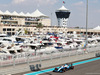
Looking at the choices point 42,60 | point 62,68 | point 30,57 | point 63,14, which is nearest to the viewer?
point 62,68

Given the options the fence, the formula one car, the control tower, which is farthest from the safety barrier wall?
the control tower

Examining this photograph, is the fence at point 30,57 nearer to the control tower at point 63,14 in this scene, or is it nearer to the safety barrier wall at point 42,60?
the safety barrier wall at point 42,60

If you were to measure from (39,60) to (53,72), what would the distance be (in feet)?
8.78

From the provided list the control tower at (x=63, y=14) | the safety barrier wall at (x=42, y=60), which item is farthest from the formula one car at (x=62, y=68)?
the control tower at (x=63, y=14)

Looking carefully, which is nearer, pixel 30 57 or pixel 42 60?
pixel 30 57

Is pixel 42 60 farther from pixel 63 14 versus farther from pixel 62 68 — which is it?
pixel 63 14

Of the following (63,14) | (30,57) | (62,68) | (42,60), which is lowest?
(62,68)

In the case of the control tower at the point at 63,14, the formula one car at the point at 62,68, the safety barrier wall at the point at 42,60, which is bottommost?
the formula one car at the point at 62,68

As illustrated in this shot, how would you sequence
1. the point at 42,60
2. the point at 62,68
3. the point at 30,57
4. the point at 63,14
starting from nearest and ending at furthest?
the point at 62,68 → the point at 30,57 → the point at 42,60 → the point at 63,14

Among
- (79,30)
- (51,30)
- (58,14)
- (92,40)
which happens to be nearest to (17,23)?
(51,30)

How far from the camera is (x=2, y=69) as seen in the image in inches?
591

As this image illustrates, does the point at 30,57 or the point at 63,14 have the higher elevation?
the point at 63,14

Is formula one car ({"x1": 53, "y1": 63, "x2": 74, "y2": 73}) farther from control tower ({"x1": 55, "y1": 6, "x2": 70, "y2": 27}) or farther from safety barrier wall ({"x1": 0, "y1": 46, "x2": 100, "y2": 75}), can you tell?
control tower ({"x1": 55, "y1": 6, "x2": 70, "y2": 27})

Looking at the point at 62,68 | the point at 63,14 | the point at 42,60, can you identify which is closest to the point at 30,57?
the point at 42,60
